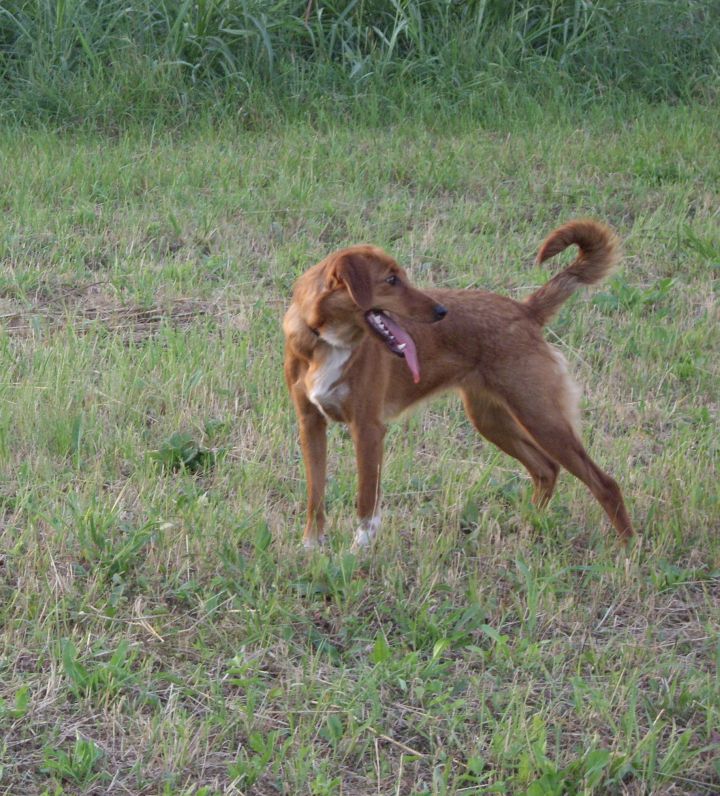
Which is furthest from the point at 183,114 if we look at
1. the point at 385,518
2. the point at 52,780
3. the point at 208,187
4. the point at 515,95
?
the point at 52,780

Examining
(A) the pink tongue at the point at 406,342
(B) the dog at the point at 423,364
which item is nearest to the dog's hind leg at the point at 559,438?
(B) the dog at the point at 423,364

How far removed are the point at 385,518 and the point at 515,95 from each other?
6.05 meters

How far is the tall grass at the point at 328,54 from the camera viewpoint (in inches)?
378

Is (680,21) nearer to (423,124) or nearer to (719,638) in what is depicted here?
(423,124)

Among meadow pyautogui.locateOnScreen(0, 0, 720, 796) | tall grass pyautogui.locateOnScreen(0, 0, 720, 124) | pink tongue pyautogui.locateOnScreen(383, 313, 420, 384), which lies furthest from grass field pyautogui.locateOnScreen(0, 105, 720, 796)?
tall grass pyautogui.locateOnScreen(0, 0, 720, 124)

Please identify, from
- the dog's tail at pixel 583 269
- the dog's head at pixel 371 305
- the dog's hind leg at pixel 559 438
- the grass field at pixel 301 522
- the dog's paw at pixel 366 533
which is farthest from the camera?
the dog's tail at pixel 583 269

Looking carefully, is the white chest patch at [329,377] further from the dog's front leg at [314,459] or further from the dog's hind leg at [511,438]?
the dog's hind leg at [511,438]

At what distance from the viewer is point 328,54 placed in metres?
10.1

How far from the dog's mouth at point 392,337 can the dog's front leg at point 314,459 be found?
41 centimetres

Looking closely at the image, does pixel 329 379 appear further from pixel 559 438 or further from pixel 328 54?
pixel 328 54

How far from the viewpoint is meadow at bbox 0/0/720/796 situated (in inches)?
141

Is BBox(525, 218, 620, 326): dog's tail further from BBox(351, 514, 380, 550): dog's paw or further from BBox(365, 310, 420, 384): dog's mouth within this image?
BBox(351, 514, 380, 550): dog's paw

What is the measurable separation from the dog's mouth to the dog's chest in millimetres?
145

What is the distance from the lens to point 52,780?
331 cm
